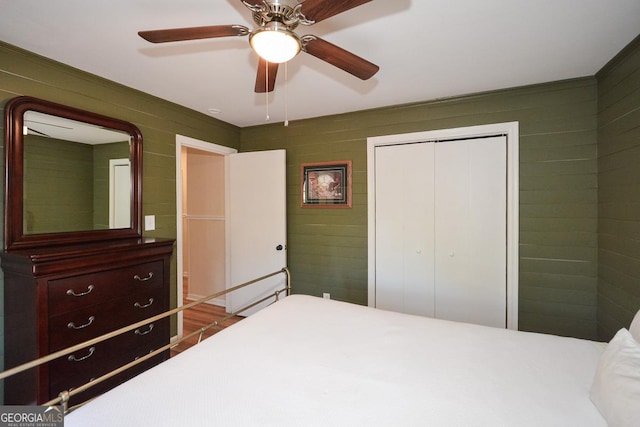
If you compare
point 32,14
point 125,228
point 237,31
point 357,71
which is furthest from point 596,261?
point 32,14

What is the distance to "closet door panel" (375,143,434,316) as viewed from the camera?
2924 millimetres

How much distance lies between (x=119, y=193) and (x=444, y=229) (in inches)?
116

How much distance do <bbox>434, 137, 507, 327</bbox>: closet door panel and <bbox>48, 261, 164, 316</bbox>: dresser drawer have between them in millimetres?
2547

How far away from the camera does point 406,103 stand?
9.76 ft

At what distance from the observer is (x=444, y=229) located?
9.35 ft

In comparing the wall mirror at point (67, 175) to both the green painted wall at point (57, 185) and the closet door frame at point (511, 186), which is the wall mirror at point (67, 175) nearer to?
the green painted wall at point (57, 185)

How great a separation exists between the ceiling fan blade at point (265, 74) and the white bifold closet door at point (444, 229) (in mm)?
1653

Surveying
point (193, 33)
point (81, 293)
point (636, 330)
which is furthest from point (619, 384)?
point (81, 293)

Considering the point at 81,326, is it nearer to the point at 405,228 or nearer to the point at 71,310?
the point at 71,310

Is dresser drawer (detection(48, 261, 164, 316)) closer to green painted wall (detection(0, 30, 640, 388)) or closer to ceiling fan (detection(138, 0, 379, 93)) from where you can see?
green painted wall (detection(0, 30, 640, 388))

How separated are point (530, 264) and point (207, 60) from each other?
10.2 ft

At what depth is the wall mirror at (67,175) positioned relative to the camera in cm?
187
